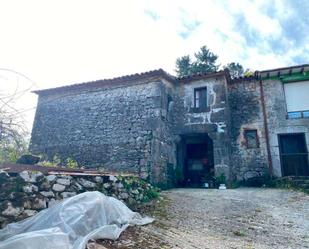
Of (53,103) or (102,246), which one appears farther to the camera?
(53,103)

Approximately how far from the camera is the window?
9.50 m

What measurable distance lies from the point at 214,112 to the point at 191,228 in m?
5.85

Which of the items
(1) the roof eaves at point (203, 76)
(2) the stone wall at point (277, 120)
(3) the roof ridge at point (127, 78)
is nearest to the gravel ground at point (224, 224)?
(2) the stone wall at point (277, 120)

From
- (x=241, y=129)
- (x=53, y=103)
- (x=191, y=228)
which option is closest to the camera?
(x=191, y=228)

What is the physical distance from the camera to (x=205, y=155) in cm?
1041

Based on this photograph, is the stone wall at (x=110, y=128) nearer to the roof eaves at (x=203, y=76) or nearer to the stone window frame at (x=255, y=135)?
the roof eaves at (x=203, y=76)

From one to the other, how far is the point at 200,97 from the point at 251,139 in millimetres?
2666

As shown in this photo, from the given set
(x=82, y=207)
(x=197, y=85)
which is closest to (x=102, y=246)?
(x=82, y=207)

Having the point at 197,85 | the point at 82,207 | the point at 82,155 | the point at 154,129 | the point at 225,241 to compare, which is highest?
the point at 197,85

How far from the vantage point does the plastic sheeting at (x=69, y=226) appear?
238 cm

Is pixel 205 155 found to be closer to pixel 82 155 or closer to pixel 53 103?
pixel 82 155

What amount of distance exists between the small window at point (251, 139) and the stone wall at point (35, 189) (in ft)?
21.9

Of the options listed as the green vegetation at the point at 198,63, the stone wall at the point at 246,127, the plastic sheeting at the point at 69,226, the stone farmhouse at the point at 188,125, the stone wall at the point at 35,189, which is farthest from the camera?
the green vegetation at the point at 198,63

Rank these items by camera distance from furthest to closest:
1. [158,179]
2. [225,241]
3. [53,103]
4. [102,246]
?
[53,103]
[158,179]
[225,241]
[102,246]
